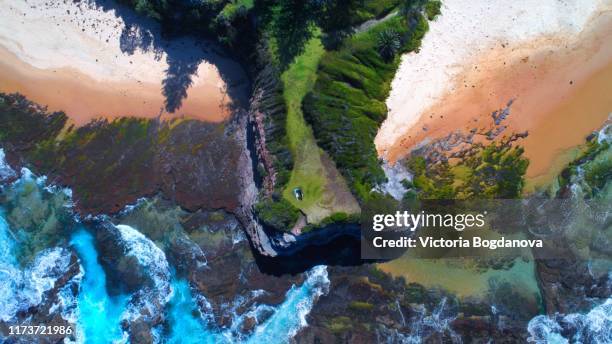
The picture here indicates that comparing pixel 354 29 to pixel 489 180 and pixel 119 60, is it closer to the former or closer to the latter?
pixel 489 180

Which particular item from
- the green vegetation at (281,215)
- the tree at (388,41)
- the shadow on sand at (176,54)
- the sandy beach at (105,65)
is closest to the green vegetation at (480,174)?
the tree at (388,41)

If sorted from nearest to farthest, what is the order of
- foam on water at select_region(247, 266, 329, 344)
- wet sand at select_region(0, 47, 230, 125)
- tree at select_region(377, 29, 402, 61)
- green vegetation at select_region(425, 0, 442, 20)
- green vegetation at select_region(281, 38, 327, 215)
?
green vegetation at select_region(281, 38, 327, 215), tree at select_region(377, 29, 402, 61), green vegetation at select_region(425, 0, 442, 20), foam on water at select_region(247, 266, 329, 344), wet sand at select_region(0, 47, 230, 125)

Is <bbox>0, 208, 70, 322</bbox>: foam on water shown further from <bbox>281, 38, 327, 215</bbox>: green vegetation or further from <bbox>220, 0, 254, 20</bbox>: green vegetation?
<bbox>220, 0, 254, 20</bbox>: green vegetation

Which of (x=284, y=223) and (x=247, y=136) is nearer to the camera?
(x=284, y=223)

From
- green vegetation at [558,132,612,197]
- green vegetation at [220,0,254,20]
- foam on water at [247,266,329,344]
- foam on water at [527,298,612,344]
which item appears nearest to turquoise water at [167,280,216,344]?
foam on water at [247,266,329,344]

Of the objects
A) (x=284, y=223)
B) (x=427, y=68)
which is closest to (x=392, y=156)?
(x=427, y=68)

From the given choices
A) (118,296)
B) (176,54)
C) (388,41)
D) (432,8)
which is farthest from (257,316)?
(432,8)

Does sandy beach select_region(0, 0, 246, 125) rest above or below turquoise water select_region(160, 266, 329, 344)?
above

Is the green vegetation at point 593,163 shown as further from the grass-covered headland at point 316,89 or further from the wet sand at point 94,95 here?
the wet sand at point 94,95
